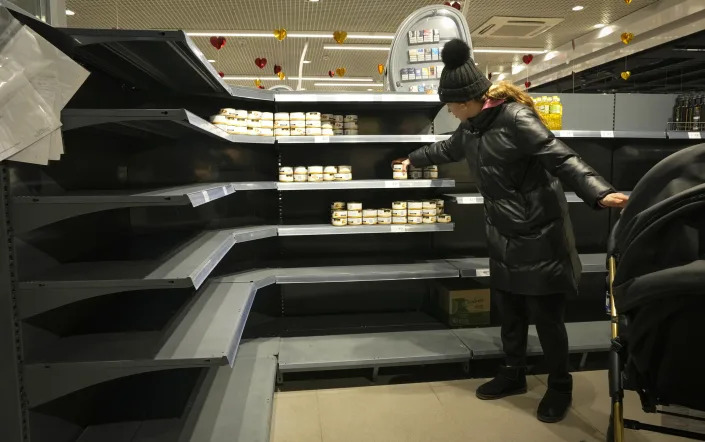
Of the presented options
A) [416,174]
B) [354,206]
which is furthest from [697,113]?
[354,206]

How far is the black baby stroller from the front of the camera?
4.57 ft

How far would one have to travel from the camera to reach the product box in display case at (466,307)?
367 cm

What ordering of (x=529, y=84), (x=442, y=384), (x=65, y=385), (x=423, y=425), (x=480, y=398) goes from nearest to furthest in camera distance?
(x=65, y=385)
(x=423, y=425)
(x=480, y=398)
(x=442, y=384)
(x=529, y=84)

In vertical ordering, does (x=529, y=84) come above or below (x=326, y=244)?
above

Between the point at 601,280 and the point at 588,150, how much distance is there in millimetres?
1119

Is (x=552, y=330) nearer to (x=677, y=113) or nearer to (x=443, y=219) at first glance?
(x=443, y=219)

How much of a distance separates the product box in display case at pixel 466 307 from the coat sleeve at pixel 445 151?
1.01m

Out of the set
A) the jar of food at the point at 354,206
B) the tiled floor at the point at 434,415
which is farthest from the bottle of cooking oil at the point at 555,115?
the tiled floor at the point at 434,415

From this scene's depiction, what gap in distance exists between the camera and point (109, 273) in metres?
1.94

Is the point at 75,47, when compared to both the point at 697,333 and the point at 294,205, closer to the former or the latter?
the point at 294,205

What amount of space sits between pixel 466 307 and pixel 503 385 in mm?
779

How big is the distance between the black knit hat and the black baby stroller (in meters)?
1.23

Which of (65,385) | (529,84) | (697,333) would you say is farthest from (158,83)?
(529,84)

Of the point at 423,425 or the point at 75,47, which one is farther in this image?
the point at 423,425
